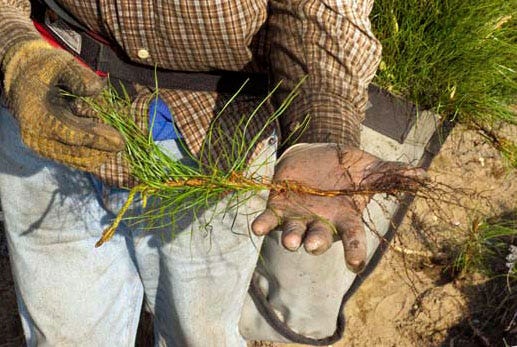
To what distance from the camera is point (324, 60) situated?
1.38 meters

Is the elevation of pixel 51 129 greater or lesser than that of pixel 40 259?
greater

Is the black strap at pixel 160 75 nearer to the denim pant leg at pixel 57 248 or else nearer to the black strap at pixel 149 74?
the black strap at pixel 149 74

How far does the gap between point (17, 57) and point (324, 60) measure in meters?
0.67

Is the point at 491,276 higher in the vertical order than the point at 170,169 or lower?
lower

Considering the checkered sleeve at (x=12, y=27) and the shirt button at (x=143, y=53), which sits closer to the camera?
the checkered sleeve at (x=12, y=27)

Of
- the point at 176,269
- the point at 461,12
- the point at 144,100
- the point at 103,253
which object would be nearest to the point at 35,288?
the point at 103,253

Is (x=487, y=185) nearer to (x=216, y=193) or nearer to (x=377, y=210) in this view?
(x=377, y=210)

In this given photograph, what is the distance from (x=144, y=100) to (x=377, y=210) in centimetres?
96

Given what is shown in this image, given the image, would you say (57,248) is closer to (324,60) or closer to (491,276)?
(324,60)

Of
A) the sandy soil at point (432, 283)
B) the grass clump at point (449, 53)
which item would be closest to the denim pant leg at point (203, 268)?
the sandy soil at point (432, 283)

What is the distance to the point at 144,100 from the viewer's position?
58.1 inches

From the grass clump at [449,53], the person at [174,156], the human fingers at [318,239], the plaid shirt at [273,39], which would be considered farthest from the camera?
the grass clump at [449,53]

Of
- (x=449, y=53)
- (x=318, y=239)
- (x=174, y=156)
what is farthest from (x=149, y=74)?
(x=449, y=53)

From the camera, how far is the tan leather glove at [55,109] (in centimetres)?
119
